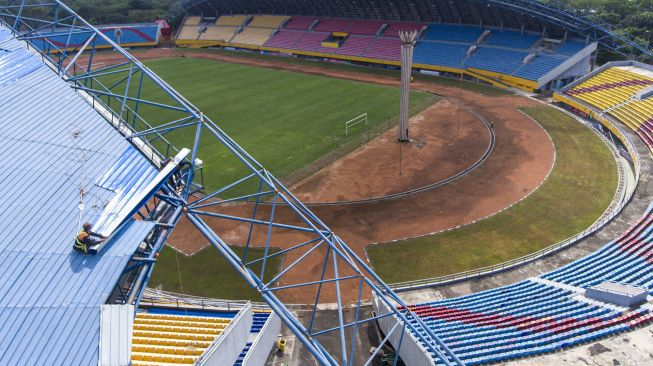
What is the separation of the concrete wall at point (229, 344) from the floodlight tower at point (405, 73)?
35807 millimetres

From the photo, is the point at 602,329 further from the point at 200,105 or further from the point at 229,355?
the point at 200,105

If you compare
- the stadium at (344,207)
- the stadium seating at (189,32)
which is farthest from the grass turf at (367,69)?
the stadium seating at (189,32)

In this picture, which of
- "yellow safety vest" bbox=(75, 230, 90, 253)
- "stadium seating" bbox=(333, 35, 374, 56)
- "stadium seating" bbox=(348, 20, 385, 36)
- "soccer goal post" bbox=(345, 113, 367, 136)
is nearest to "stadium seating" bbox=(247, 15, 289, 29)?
"stadium seating" bbox=(348, 20, 385, 36)

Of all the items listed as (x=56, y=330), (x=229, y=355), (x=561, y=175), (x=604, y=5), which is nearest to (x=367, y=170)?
(x=561, y=175)

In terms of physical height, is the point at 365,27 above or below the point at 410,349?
above

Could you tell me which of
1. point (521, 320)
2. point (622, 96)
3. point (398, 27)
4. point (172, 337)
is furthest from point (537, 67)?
point (172, 337)

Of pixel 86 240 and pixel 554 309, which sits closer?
pixel 86 240

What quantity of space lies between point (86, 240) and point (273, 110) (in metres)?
49.5

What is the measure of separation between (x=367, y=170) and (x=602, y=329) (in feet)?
88.4

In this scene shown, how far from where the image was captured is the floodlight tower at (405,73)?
47.2m

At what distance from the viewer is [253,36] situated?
11069 centimetres

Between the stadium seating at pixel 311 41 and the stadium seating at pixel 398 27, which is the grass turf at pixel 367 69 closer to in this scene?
the stadium seating at pixel 311 41

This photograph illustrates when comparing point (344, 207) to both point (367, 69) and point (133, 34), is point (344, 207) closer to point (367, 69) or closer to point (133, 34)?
point (367, 69)

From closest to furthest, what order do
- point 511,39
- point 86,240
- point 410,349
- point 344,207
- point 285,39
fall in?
point 86,240, point 410,349, point 344,207, point 511,39, point 285,39
